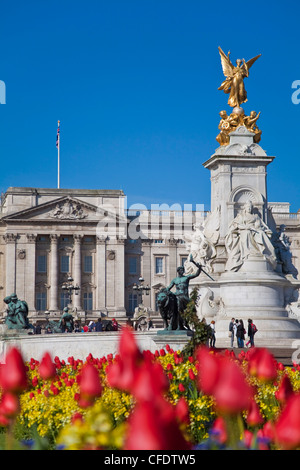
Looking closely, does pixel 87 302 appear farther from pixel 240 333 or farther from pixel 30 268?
pixel 240 333

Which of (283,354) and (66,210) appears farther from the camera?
(66,210)

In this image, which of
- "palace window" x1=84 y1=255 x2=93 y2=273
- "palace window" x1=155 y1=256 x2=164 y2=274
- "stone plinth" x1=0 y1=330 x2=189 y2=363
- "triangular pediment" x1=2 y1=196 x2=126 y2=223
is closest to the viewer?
"stone plinth" x1=0 y1=330 x2=189 y2=363

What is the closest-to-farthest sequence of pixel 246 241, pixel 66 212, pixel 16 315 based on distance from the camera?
pixel 16 315, pixel 246 241, pixel 66 212

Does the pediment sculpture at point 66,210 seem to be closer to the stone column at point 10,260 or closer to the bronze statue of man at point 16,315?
the stone column at point 10,260

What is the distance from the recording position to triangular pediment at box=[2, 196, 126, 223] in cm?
8631

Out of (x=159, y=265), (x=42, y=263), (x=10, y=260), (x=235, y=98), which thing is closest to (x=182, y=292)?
(x=235, y=98)

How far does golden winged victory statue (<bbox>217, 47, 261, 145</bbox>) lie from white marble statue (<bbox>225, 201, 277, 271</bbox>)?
14.0 ft

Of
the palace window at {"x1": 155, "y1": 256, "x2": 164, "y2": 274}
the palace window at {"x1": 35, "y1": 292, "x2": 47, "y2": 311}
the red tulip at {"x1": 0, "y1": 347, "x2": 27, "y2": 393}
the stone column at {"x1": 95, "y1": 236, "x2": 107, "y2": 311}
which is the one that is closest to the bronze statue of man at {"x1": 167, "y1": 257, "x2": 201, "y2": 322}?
the red tulip at {"x1": 0, "y1": 347, "x2": 27, "y2": 393}

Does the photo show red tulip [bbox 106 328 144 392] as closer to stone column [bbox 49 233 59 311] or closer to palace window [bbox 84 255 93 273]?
stone column [bbox 49 233 59 311]

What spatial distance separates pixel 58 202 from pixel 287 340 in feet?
199

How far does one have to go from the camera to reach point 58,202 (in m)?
86.7

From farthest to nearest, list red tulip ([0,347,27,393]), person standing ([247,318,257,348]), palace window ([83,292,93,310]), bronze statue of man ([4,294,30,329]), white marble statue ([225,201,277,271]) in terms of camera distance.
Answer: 1. palace window ([83,292,93,310])
2. white marble statue ([225,201,277,271])
3. bronze statue of man ([4,294,30,329])
4. person standing ([247,318,257,348])
5. red tulip ([0,347,27,393])

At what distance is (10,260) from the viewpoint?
3386 inches

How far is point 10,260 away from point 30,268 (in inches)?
92.4
